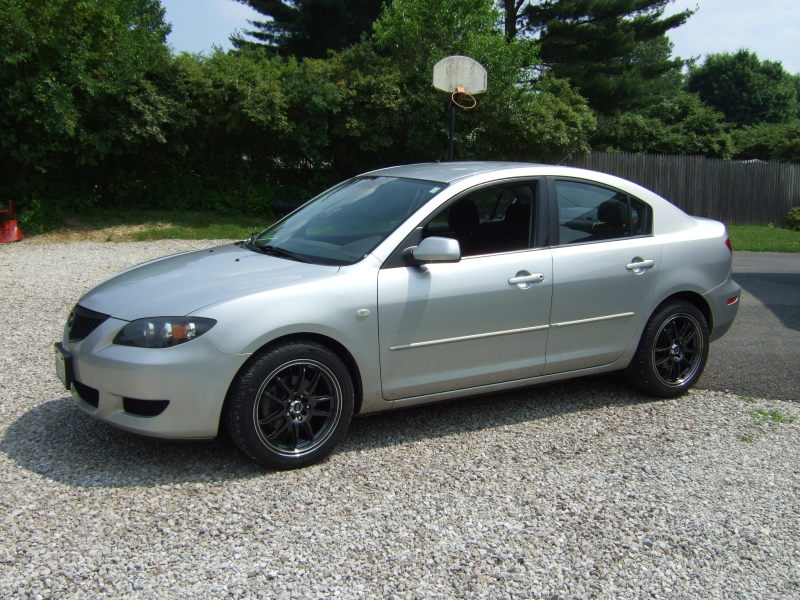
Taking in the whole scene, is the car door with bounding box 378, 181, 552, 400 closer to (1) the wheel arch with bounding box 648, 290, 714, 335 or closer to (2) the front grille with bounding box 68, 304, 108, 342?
(1) the wheel arch with bounding box 648, 290, 714, 335

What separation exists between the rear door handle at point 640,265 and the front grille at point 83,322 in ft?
11.1

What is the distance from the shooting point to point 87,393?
407cm

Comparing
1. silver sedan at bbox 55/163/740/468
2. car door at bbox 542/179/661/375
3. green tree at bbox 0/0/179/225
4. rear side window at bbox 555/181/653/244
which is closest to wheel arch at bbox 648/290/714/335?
silver sedan at bbox 55/163/740/468

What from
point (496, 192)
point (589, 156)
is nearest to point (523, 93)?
point (589, 156)

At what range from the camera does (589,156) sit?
2306cm

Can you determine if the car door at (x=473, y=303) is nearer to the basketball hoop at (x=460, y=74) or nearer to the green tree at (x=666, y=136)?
→ the basketball hoop at (x=460, y=74)

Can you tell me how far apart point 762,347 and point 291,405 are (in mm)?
5065

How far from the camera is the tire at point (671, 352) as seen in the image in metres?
5.27

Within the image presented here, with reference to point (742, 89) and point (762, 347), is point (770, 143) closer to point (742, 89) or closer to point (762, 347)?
point (762, 347)

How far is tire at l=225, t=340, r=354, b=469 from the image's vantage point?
153 inches

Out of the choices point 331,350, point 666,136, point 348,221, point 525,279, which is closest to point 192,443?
point 331,350

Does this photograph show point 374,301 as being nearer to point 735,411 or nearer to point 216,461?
point 216,461

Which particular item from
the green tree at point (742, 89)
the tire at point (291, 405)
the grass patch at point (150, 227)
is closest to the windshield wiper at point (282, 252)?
the tire at point (291, 405)

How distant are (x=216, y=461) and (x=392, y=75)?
17.2 metres
